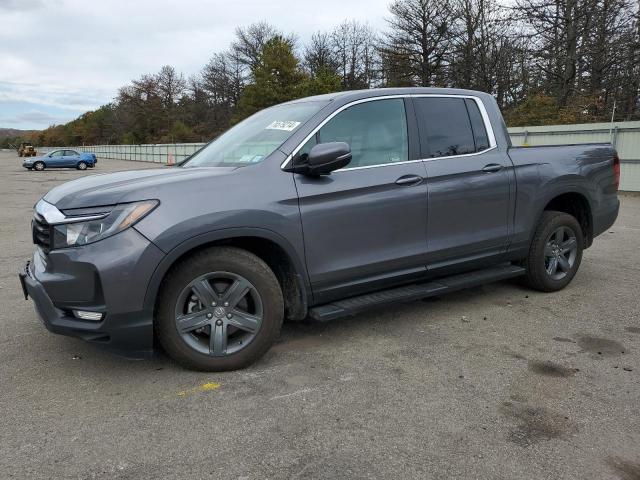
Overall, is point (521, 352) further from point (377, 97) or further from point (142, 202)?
point (142, 202)

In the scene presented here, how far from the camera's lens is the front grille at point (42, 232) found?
10.4 ft

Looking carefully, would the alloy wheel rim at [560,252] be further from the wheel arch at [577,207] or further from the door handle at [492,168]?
the door handle at [492,168]

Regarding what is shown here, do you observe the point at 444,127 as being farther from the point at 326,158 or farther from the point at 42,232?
the point at 42,232

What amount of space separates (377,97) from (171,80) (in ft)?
279

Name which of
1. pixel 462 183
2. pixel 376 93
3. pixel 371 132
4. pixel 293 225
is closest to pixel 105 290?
pixel 293 225

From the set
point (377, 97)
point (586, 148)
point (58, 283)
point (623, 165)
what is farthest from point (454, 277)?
point (623, 165)

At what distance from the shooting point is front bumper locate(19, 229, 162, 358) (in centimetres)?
299

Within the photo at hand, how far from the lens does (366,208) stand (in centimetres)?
375

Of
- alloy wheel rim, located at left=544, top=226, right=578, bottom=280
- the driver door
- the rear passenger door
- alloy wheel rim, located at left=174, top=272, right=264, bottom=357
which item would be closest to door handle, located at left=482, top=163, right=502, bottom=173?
the rear passenger door

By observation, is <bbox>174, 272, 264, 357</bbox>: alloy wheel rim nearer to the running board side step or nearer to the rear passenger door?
the running board side step

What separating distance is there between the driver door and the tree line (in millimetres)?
18562

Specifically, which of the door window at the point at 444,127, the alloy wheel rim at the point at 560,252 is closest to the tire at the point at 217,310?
the door window at the point at 444,127

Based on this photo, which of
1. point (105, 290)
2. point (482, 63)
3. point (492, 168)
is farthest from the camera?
point (482, 63)

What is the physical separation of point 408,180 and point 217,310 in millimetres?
1714
